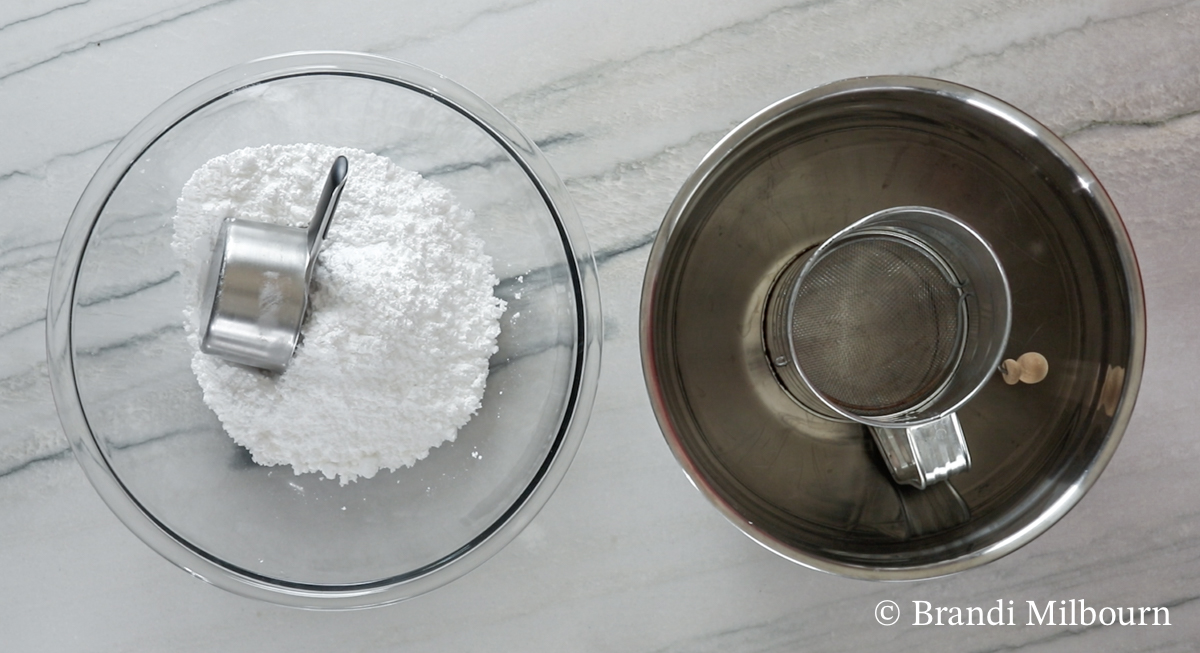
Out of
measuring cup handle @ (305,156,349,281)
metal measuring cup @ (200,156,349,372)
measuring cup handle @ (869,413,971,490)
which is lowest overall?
measuring cup handle @ (869,413,971,490)

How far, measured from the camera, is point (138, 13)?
2.56 feet

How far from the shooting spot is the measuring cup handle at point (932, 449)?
614mm

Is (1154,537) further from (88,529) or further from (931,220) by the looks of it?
(88,529)

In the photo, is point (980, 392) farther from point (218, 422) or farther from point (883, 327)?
point (218, 422)

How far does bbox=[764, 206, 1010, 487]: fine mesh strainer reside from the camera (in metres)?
0.63

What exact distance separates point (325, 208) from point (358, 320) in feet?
0.33

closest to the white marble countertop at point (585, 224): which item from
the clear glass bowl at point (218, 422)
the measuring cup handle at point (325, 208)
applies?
the clear glass bowl at point (218, 422)

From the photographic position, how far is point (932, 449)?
62cm

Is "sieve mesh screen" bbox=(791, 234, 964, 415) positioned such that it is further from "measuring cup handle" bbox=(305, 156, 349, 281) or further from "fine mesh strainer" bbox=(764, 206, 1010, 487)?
"measuring cup handle" bbox=(305, 156, 349, 281)

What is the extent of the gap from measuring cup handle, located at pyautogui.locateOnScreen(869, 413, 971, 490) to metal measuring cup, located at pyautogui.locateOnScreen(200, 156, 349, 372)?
51 centimetres

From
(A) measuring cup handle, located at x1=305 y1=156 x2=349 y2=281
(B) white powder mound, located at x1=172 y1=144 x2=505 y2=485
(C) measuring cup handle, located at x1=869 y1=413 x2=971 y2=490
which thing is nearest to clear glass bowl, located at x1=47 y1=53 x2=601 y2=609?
(B) white powder mound, located at x1=172 y1=144 x2=505 y2=485

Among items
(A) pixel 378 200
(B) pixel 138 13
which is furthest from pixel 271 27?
(A) pixel 378 200

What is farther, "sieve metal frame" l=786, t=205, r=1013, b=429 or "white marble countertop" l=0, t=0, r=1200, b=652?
"white marble countertop" l=0, t=0, r=1200, b=652

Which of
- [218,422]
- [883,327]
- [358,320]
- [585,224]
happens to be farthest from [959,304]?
[218,422]
